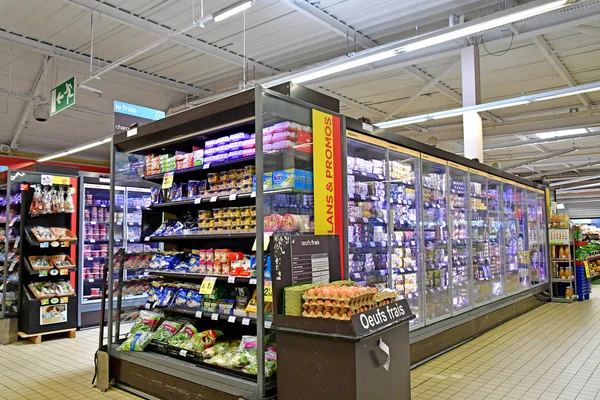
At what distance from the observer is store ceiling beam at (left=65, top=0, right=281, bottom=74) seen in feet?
24.6

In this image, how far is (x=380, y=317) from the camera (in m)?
3.01

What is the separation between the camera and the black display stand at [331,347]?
9.06 ft

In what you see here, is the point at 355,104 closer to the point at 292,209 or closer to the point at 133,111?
the point at 133,111

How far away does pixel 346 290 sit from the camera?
9.84 ft

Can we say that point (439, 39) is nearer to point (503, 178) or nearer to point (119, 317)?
point (503, 178)

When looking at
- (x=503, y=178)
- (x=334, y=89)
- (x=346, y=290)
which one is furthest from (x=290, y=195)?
(x=334, y=89)

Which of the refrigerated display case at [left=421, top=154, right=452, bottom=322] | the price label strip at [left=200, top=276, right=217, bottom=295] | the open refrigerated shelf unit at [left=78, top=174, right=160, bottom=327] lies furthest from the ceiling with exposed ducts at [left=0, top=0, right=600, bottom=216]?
the price label strip at [left=200, top=276, right=217, bottom=295]

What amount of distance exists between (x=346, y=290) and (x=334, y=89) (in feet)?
31.4

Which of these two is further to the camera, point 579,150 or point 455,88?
point 579,150

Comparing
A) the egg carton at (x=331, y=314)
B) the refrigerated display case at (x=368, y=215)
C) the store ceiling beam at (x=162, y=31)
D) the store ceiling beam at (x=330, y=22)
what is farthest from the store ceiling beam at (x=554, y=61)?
the egg carton at (x=331, y=314)

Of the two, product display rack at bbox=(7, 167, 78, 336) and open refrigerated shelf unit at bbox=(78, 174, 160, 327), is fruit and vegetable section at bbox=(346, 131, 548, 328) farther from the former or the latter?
product display rack at bbox=(7, 167, 78, 336)

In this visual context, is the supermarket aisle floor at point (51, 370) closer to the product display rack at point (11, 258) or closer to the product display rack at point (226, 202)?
the product display rack at point (226, 202)

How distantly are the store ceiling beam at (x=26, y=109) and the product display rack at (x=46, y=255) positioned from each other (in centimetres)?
407

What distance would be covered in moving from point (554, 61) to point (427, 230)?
6.38 metres
